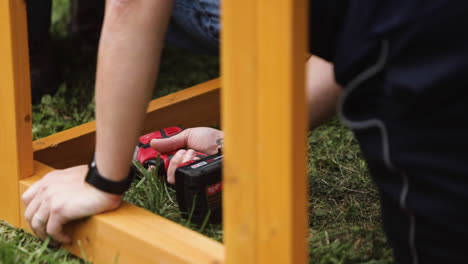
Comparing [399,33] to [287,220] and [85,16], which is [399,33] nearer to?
[287,220]

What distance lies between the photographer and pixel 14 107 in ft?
4.53

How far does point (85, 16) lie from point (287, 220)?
6.80ft

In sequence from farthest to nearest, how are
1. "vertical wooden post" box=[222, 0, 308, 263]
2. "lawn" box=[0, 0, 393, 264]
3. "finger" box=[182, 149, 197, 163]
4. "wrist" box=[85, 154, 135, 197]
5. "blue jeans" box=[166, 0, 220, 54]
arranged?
"blue jeans" box=[166, 0, 220, 54]
"finger" box=[182, 149, 197, 163]
"lawn" box=[0, 0, 393, 264]
"wrist" box=[85, 154, 135, 197]
"vertical wooden post" box=[222, 0, 308, 263]

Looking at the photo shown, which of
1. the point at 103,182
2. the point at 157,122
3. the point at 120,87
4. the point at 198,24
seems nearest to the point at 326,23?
the point at 120,87

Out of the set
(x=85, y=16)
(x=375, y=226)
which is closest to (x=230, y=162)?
(x=375, y=226)

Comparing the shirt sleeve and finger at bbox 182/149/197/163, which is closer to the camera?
the shirt sleeve

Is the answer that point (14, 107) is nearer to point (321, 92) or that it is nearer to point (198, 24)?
point (321, 92)

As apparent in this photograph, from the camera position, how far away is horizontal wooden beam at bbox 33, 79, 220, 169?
5.37 ft

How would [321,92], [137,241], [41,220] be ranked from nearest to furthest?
[137,241] → [41,220] → [321,92]

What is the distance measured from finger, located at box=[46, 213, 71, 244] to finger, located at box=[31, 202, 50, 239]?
0.02 meters

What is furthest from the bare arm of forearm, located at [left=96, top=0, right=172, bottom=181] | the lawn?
the lawn

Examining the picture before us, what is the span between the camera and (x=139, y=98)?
1.14 metres

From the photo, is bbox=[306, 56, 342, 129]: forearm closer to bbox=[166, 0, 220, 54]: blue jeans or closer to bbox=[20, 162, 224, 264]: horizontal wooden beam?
bbox=[20, 162, 224, 264]: horizontal wooden beam

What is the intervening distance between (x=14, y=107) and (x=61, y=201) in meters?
0.25
